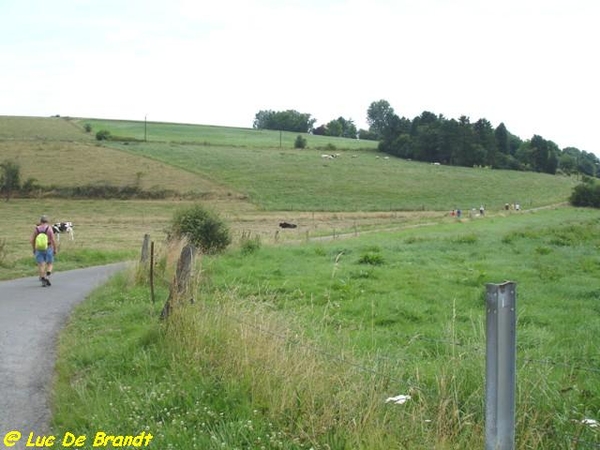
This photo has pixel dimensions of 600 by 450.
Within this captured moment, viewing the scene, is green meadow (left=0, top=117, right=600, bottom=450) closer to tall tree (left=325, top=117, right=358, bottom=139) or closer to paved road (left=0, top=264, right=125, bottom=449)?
paved road (left=0, top=264, right=125, bottom=449)

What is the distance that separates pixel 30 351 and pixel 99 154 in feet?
248

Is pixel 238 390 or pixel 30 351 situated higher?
pixel 238 390

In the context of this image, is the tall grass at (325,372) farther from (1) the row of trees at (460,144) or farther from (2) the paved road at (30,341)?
(1) the row of trees at (460,144)

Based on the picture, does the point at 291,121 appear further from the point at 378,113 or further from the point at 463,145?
the point at 463,145

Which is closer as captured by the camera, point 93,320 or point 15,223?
point 93,320

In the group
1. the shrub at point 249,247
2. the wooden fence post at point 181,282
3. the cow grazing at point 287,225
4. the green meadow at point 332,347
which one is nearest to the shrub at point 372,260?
the green meadow at point 332,347

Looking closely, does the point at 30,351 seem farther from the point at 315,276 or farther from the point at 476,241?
the point at 476,241

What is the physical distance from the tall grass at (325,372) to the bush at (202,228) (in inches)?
383

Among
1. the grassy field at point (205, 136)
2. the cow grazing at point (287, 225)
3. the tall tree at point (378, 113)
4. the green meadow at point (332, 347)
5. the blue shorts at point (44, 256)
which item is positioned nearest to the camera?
the green meadow at point (332, 347)

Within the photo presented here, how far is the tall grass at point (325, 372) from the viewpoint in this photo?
16.8ft

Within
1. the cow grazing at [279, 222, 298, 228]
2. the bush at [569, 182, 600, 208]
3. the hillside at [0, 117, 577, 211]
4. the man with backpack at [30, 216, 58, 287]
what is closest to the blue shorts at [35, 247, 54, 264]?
the man with backpack at [30, 216, 58, 287]

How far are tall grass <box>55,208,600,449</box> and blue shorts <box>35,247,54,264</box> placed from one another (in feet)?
18.6

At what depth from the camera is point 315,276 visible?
619 inches

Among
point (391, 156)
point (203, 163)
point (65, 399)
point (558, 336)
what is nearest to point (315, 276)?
point (558, 336)
